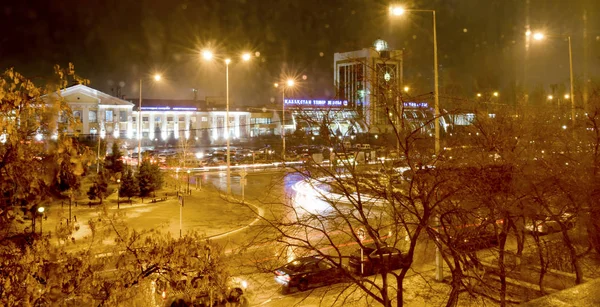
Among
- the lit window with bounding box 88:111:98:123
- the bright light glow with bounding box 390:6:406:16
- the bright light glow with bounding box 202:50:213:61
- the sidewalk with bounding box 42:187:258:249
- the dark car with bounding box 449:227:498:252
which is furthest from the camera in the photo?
the lit window with bounding box 88:111:98:123

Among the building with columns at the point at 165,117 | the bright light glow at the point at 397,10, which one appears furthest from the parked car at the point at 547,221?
the building with columns at the point at 165,117

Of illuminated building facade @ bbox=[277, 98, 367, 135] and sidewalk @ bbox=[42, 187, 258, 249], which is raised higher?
illuminated building facade @ bbox=[277, 98, 367, 135]

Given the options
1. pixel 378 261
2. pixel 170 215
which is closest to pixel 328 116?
pixel 378 261

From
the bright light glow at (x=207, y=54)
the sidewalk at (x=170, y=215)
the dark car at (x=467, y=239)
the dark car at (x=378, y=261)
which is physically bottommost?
the sidewalk at (x=170, y=215)

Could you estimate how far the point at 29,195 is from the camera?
18.9ft

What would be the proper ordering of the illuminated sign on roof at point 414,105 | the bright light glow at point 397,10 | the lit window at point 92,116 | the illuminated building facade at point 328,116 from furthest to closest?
the lit window at point 92,116, the bright light glow at point 397,10, the illuminated sign on roof at point 414,105, the illuminated building facade at point 328,116

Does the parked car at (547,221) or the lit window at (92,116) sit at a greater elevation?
the lit window at (92,116)

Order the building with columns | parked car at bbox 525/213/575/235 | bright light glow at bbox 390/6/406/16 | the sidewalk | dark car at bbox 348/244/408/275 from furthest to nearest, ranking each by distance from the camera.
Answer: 1. the building with columns
2. the sidewalk
3. bright light glow at bbox 390/6/406/16
4. parked car at bbox 525/213/575/235
5. dark car at bbox 348/244/408/275

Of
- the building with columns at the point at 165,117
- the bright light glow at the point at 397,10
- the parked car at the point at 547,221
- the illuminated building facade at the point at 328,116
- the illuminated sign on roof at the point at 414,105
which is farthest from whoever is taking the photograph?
the building with columns at the point at 165,117

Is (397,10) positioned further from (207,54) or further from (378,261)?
(207,54)

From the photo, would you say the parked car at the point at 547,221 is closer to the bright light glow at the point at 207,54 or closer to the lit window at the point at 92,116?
the bright light glow at the point at 207,54

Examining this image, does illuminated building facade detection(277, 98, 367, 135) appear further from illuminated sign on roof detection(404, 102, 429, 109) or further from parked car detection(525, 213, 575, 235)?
parked car detection(525, 213, 575, 235)

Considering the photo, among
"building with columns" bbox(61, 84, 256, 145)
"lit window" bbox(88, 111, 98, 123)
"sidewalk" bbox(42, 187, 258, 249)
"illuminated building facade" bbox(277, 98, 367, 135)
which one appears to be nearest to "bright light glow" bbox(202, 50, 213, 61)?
"sidewalk" bbox(42, 187, 258, 249)

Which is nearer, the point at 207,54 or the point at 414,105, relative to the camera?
the point at 414,105
